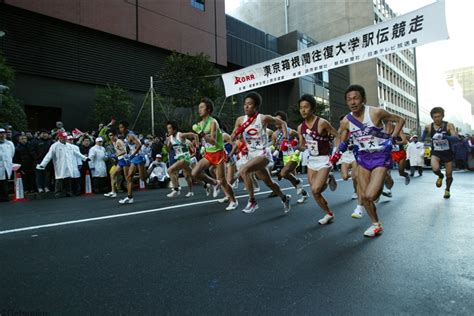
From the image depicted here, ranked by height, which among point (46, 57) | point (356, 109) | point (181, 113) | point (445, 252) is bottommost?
point (445, 252)

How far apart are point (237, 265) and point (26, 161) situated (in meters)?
9.37

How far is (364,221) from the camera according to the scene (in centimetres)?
538

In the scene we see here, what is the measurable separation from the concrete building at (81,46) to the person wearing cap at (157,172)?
330 inches

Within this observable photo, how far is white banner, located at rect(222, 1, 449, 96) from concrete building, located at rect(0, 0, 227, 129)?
8.99 meters

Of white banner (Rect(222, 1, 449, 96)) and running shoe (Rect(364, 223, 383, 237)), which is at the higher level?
white banner (Rect(222, 1, 449, 96))

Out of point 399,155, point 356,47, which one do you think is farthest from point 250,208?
point 356,47

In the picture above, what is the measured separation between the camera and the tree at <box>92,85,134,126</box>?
17.1 meters

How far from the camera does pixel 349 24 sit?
168 ft

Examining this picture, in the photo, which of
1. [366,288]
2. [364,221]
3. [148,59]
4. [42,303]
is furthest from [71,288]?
[148,59]

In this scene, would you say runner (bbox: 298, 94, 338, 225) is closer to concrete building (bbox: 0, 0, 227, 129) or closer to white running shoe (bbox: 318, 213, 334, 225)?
white running shoe (bbox: 318, 213, 334, 225)

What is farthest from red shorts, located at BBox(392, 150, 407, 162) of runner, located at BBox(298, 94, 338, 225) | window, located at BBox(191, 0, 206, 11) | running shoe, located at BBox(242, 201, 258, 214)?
window, located at BBox(191, 0, 206, 11)

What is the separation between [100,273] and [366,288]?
7.51ft

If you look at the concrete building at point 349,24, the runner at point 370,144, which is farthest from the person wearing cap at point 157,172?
the concrete building at point 349,24

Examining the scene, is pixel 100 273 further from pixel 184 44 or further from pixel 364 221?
pixel 184 44
